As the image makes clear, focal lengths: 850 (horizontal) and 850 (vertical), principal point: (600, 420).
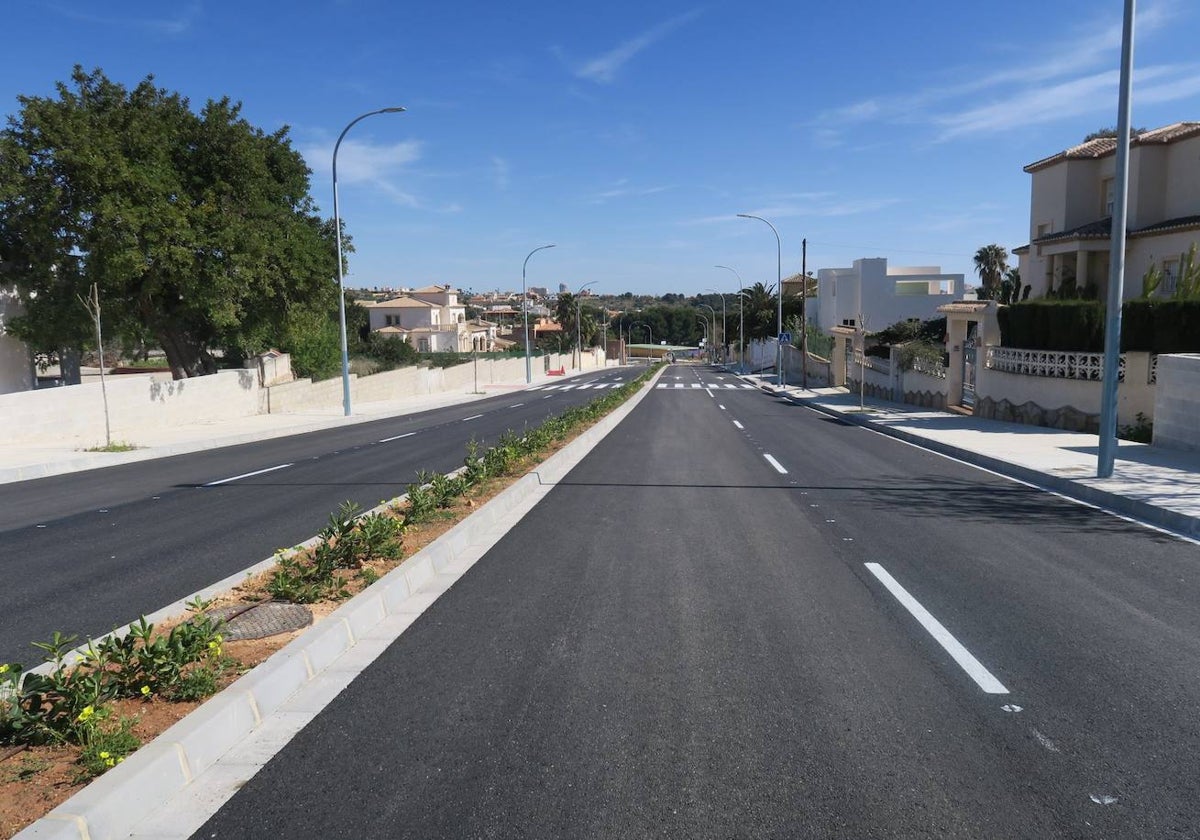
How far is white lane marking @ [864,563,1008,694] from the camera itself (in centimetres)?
507

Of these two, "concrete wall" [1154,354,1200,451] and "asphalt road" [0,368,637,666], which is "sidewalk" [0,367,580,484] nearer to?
"asphalt road" [0,368,637,666]

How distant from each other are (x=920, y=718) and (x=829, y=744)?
0.64m

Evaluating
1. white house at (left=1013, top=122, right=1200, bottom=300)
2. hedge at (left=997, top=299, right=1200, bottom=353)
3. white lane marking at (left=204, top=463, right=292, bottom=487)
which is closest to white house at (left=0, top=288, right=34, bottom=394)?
white lane marking at (left=204, top=463, right=292, bottom=487)

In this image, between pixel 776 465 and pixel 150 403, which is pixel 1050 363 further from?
pixel 150 403

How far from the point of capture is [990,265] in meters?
69.2

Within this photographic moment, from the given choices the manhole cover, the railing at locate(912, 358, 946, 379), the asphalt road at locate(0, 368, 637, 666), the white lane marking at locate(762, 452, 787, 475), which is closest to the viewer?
the manhole cover

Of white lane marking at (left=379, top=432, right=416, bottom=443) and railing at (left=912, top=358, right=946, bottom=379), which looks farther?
railing at (left=912, top=358, right=946, bottom=379)

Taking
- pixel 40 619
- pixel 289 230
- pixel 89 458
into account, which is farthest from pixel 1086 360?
pixel 289 230

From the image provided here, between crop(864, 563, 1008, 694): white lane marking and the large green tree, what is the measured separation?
22342 millimetres

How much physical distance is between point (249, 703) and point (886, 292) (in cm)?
6366

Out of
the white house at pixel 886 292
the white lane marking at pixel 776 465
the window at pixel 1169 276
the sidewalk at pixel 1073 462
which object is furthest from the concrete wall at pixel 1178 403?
the white house at pixel 886 292

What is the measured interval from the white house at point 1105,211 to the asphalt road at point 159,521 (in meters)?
21.5

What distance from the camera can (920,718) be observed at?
4.58 metres

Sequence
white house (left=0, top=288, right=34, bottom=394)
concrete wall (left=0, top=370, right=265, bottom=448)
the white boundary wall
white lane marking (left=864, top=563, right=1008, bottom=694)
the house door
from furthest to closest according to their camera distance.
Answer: the house door
white house (left=0, top=288, right=34, bottom=394)
the white boundary wall
concrete wall (left=0, top=370, right=265, bottom=448)
white lane marking (left=864, top=563, right=1008, bottom=694)
